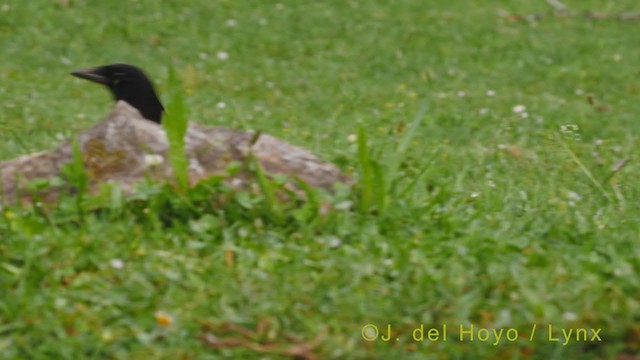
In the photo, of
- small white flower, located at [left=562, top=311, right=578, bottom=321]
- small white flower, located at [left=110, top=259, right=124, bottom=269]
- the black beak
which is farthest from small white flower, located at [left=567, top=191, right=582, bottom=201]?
the black beak

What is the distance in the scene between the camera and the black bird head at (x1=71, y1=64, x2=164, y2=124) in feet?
20.6

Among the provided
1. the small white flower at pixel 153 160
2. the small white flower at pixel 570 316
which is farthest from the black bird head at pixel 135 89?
the small white flower at pixel 570 316

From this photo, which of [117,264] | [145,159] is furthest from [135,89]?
[117,264]

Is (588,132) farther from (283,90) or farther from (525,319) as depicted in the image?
(525,319)

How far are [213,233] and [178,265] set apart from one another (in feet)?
1.04

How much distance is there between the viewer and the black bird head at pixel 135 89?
247 inches

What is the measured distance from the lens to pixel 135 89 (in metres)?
6.30

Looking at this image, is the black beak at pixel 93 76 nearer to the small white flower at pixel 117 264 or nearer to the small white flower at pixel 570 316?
the small white flower at pixel 117 264

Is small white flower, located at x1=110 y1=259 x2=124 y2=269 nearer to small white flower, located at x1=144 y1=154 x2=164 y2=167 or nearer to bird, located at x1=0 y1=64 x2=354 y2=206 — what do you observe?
bird, located at x1=0 y1=64 x2=354 y2=206

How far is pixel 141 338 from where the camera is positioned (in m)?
3.67

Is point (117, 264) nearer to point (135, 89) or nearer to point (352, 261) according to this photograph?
point (352, 261)

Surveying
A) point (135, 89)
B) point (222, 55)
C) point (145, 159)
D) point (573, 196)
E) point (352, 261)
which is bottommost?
point (222, 55)

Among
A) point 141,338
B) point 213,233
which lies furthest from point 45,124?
point 141,338

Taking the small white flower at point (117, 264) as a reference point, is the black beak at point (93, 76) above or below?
below
